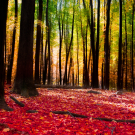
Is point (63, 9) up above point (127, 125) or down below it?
above

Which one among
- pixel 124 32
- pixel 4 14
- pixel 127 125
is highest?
pixel 124 32

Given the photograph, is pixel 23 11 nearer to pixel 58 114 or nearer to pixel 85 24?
pixel 58 114

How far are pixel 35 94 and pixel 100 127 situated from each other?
482 cm

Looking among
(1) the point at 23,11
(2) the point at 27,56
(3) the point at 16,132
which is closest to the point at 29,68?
(2) the point at 27,56

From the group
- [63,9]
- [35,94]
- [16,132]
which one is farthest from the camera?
[63,9]

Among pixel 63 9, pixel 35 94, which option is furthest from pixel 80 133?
pixel 63 9

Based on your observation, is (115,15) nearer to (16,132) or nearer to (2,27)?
(2,27)

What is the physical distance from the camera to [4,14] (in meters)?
5.00

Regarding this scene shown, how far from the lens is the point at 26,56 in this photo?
26.3 feet

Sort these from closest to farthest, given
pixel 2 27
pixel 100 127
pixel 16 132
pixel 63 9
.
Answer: pixel 16 132, pixel 100 127, pixel 2 27, pixel 63 9

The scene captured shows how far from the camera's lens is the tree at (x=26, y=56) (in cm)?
791

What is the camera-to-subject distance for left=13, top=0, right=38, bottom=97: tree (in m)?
7.91

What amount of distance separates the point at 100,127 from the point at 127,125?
924 mm

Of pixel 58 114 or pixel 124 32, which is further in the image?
Answer: pixel 124 32
